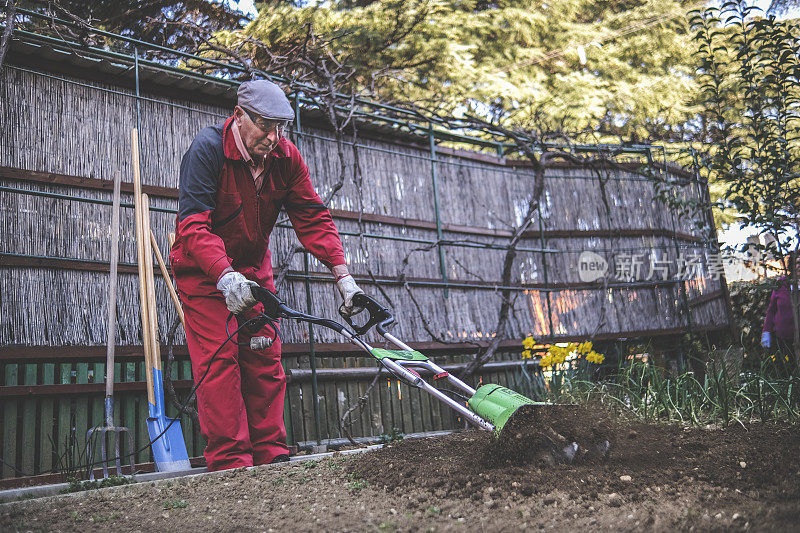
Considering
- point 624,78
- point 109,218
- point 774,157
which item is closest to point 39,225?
point 109,218

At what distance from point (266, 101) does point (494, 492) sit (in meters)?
1.97

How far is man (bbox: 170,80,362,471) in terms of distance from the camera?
3.15m

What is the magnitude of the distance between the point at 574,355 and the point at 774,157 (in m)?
2.44

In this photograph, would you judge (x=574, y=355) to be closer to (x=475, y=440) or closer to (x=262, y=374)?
(x=475, y=440)

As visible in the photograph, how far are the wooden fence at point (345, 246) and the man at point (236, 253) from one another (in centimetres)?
Result: 140

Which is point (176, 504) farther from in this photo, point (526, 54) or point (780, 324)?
point (526, 54)

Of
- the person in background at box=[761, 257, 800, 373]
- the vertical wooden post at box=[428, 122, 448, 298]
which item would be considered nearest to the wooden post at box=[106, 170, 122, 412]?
the vertical wooden post at box=[428, 122, 448, 298]

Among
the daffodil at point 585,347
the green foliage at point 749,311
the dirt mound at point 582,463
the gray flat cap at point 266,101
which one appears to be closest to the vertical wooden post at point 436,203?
the daffodil at point 585,347

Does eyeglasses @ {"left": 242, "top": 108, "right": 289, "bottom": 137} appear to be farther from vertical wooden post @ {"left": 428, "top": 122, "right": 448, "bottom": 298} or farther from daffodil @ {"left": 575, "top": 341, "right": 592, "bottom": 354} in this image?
daffodil @ {"left": 575, "top": 341, "right": 592, "bottom": 354}

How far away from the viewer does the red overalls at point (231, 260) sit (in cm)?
315

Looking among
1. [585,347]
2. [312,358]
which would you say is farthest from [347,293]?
[585,347]

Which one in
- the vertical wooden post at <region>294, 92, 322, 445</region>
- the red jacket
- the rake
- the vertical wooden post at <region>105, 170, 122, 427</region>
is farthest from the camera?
the vertical wooden post at <region>294, 92, 322, 445</region>

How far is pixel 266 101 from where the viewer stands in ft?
10.3

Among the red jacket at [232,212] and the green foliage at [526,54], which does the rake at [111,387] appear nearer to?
the red jacket at [232,212]
